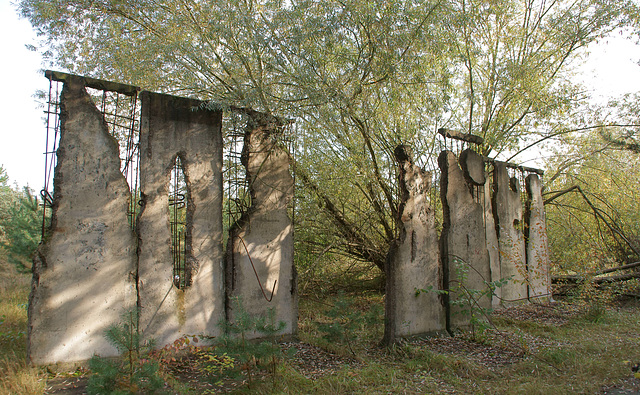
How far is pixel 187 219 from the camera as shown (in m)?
4.59

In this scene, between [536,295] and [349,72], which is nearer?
[349,72]

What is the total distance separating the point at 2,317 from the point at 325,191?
17.1 ft

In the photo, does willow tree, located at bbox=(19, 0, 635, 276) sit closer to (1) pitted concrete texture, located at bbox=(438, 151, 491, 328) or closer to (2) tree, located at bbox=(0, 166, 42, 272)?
(1) pitted concrete texture, located at bbox=(438, 151, 491, 328)

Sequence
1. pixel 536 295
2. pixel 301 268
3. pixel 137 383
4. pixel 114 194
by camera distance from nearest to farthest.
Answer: pixel 137 383, pixel 114 194, pixel 301 268, pixel 536 295

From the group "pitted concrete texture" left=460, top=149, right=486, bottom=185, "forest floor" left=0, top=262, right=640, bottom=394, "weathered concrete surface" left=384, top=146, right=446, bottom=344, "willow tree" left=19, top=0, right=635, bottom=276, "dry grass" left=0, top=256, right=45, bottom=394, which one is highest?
"willow tree" left=19, top=0, right=635, bottom=276

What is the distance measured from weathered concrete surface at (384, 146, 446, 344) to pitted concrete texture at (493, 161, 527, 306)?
2.28m

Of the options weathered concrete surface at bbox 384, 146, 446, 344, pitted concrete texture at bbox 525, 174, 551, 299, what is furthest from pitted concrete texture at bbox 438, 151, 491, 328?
pitted concrete texture at bbox 525, 174, 551, 299

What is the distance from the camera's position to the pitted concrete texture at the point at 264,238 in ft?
15.7

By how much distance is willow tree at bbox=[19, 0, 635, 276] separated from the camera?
16.9 ft

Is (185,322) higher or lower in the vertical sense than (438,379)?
higher

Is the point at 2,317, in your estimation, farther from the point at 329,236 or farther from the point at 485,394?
the point at 485,394

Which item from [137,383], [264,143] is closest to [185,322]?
[137,383]

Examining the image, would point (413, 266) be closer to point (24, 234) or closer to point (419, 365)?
point (419, 365)

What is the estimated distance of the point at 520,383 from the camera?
12.9 feet
